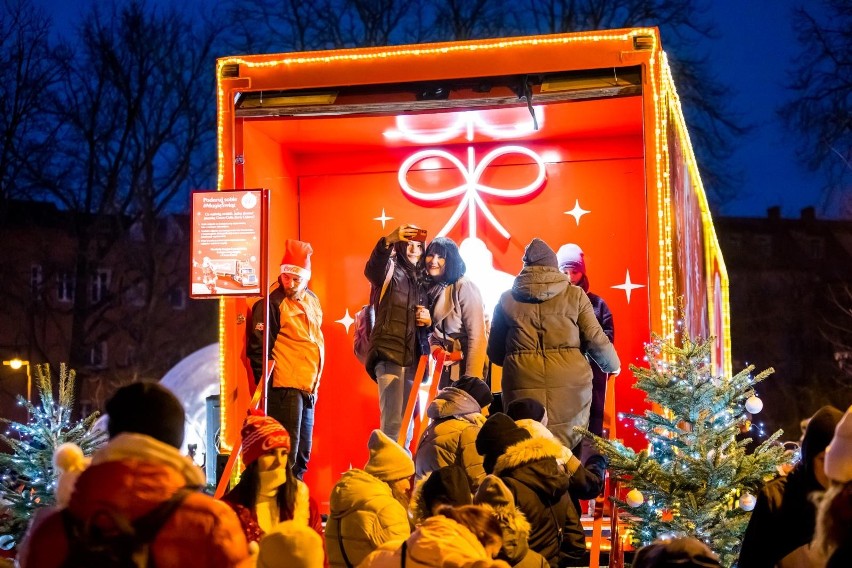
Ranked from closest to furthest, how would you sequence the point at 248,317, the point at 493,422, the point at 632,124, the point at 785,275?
the point at 493,422 < the point at 248,317 < the point at 632,124 < the point at 785,275

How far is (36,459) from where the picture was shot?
992 centimetres

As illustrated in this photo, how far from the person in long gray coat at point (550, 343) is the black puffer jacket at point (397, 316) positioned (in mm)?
1530

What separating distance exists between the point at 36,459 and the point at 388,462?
4.39 meters

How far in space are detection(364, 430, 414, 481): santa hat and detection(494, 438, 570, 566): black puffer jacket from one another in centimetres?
49

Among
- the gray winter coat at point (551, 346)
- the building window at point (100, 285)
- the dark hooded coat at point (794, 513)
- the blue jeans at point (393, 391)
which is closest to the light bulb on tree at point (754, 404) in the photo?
the gray winter coat at point (551, 346)

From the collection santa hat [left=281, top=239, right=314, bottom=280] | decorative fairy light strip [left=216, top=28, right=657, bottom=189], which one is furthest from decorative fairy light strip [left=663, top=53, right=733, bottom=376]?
santa hat [left=281, top=239, right=314, bottom=280]

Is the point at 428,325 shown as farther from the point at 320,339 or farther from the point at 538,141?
the point at 538,141

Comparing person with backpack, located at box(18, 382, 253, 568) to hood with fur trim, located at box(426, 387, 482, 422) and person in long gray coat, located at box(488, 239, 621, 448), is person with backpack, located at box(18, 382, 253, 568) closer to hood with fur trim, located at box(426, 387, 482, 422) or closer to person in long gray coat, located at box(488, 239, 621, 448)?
hood with fur trim, located at box(426, 387, 482, 422)

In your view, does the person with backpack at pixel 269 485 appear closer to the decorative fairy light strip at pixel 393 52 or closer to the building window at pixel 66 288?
the decorative fairy light strip at pixel 393 52

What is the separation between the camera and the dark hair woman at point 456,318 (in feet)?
35.8

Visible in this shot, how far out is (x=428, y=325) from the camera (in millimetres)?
11078

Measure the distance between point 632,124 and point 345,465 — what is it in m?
4.24

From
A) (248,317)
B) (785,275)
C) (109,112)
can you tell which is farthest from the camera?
(785,275)

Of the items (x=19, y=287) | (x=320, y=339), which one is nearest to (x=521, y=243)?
(x=320, y=339)
